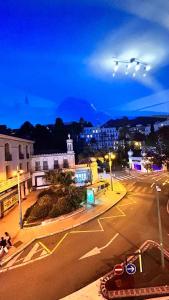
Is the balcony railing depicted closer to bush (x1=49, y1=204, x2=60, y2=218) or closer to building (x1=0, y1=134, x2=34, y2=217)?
building (x1=0, y1=134, x2=34, y2=217)

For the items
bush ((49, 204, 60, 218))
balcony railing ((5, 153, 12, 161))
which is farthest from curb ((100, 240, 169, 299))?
balcony railing ((5, 153, 12, 161))

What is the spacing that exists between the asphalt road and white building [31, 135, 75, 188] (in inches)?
914

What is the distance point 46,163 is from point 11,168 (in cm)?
1353

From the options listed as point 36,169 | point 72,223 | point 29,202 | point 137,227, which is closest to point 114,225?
point 137,227

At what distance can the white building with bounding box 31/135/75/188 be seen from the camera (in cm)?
4834

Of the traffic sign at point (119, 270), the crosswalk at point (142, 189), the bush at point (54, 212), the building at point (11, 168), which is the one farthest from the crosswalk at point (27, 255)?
the crosswalk at point (142, 189)

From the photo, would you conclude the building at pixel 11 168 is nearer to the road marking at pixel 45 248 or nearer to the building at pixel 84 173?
the building at pixel 84 173

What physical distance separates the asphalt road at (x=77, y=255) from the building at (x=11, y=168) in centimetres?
1036

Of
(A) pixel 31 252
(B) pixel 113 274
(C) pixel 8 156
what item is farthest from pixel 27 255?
(C) pixel 8 156

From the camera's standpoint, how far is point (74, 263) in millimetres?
16562

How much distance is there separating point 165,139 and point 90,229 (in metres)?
12.9

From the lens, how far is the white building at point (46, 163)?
159ft

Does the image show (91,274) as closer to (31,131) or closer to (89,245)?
(89,245)

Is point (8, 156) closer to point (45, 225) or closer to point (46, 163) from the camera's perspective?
point (45, 225)
